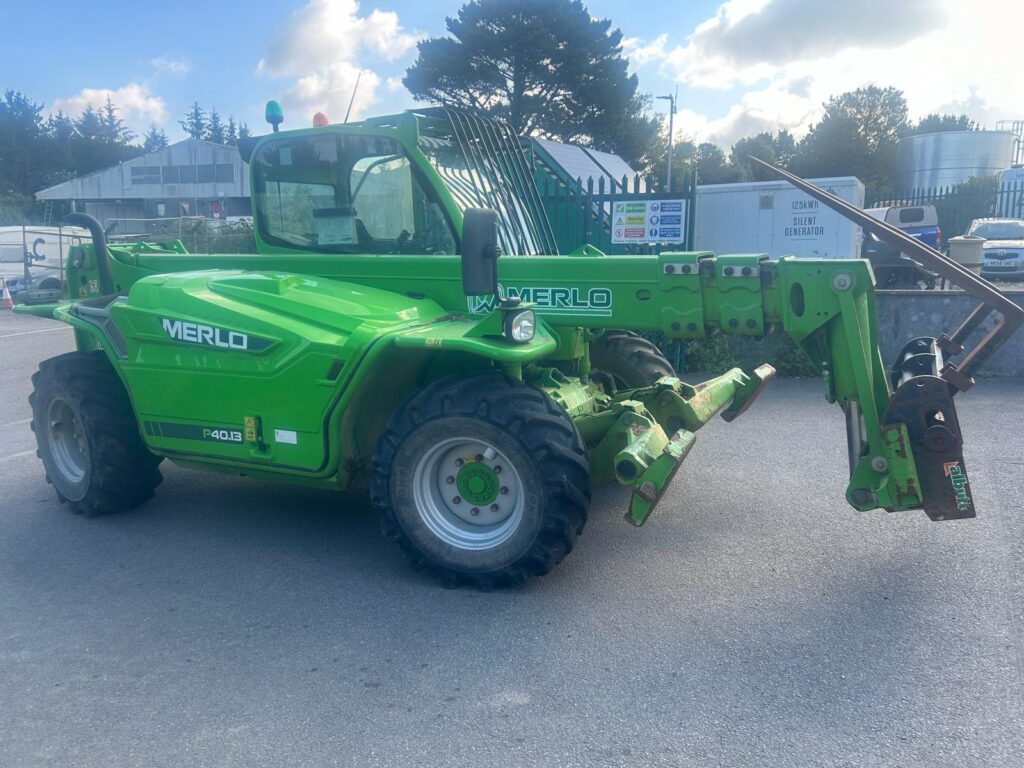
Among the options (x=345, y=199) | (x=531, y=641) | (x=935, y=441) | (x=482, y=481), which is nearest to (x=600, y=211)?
(x=345, y=199)

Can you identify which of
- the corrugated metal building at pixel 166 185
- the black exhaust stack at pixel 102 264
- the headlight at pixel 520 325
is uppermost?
the corrugated metal building at pixel 166 185

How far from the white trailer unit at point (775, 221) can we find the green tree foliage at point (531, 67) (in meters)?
23.3

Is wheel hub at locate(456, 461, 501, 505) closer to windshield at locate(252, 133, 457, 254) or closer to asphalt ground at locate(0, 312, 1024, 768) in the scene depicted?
asphalt ground at locate(0, 312, 1024, 768)

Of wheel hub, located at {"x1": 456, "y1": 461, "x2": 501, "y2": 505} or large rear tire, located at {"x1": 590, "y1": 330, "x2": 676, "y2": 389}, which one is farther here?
large rear tire, located at {"x1": 590, "y1": 330, "x2": 676, "y2": 389}

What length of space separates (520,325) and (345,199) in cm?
170

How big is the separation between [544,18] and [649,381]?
3095cm

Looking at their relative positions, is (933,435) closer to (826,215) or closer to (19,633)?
(19,633)

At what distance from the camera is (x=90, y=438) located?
561cm

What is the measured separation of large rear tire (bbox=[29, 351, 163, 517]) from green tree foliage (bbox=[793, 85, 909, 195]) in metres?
54.2

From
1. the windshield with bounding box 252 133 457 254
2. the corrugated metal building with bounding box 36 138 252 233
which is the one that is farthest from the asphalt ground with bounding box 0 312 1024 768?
the corrugated metal building with bounding box 36 138 252 233

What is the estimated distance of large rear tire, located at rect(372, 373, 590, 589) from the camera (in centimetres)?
433

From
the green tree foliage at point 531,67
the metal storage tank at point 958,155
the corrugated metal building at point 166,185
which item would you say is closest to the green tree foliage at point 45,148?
the corrugated metal building at point 166,185

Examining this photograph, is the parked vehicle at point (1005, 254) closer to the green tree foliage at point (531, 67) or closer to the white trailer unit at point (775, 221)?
the white trailer unit at point (775, 221)

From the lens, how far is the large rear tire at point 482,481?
4.33 meters
